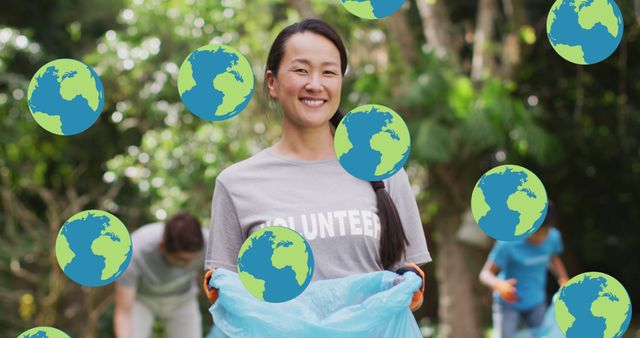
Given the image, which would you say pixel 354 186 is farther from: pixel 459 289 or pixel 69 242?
pixel 459 289

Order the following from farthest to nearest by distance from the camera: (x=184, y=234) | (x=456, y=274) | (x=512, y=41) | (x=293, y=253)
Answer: (x=456, y=274), (x=512, y=41), (x=184, y=234), (x=293, y=253)

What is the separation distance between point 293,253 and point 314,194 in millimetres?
149

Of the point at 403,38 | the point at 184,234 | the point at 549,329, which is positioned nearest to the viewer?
the point at 549,329

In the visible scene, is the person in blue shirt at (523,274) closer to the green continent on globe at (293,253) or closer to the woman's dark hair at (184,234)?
the woman's dark hair at (184,234)

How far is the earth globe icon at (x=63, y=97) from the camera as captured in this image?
1714 mm

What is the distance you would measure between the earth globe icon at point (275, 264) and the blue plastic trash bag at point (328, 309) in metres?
0.05

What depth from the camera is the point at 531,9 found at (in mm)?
6934

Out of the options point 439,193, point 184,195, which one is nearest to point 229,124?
point 184,195

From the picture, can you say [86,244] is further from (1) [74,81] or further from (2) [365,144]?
(2) [365,144]

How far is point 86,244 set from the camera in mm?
1706

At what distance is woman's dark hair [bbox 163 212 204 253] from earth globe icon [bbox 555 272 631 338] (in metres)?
1.85

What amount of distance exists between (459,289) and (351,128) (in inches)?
191

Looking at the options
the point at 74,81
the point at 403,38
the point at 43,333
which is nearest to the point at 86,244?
the point at 43,333

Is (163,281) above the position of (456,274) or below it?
above
